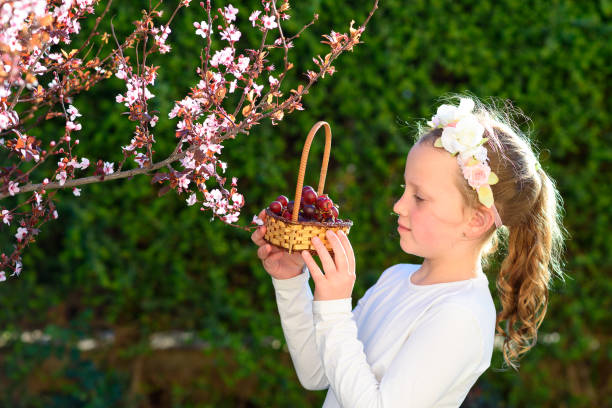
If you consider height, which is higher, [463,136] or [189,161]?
[189,161]

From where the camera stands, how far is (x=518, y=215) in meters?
1.89

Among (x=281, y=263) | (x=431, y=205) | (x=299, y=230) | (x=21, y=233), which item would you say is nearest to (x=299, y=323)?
(x=281, y=263)

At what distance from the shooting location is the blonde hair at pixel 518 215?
183cm

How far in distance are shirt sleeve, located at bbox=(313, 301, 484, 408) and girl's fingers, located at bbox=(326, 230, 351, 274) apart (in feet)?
0.30

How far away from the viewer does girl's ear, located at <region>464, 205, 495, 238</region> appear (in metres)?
1.79

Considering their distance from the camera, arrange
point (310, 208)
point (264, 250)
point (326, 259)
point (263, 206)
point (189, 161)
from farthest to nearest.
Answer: point (263, 206) → point (264, 250) → point (310, 208) → point (326, 259) → point (189, 161)

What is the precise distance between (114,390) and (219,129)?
7.61 feet

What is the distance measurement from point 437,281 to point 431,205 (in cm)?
23

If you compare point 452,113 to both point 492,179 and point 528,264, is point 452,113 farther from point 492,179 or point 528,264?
point 528,264

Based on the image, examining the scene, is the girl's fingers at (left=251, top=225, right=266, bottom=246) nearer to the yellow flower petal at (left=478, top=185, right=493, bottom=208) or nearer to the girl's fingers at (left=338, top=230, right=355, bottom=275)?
the girl's fingers at (left=338, top=230, right=355, bottom=275)

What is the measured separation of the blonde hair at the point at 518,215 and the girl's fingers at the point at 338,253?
1.12ft

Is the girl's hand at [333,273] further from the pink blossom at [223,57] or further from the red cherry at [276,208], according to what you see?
the pink blossom at [223,57]

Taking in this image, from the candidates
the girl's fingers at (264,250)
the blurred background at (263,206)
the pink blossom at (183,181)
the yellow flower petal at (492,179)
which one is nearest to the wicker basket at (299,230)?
the girl's fingers at (264,250)

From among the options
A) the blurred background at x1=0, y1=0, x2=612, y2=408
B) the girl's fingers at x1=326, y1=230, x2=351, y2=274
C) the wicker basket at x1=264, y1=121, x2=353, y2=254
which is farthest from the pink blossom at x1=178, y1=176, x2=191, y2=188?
the blurred background at x1=0, y1=0, x2=612, y2=408
